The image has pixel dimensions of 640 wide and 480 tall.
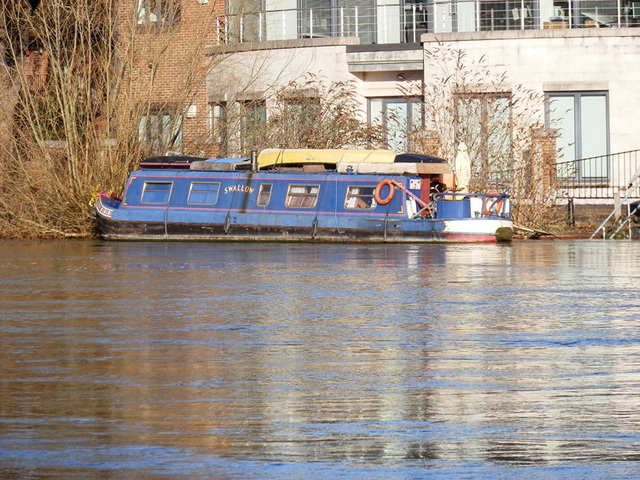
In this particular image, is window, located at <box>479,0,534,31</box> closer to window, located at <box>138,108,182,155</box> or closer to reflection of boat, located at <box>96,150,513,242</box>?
reflection of boat, located at <box>96,150,513,242</box>

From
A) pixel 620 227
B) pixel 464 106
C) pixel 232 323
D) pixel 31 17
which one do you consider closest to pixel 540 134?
pixel 464 106

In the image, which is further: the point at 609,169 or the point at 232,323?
the point at 609,169

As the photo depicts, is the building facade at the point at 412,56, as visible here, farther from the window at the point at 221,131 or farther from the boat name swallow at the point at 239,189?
the boat name swallow at the point at 239,189

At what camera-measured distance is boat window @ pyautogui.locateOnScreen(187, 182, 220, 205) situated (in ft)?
100

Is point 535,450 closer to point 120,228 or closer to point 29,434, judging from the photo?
point 29,434

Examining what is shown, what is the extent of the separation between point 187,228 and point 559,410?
2253cm

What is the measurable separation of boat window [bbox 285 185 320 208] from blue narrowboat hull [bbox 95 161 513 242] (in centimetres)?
2

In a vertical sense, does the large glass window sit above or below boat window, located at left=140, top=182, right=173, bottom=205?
above

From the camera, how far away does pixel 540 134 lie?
107ft

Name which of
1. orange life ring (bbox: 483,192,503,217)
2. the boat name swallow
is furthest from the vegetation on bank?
the boat name swallow

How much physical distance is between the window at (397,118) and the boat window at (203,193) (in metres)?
5.47

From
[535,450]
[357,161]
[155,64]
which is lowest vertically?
[535,450]

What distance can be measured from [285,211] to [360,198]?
70.6 inches

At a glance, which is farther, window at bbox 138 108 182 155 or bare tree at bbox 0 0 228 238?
window at bbox 138 108 182 155
